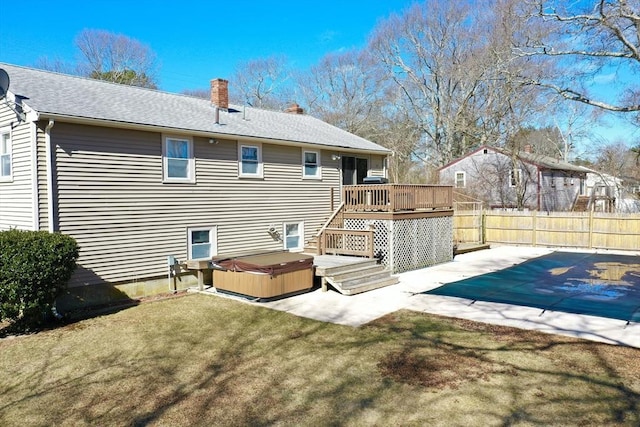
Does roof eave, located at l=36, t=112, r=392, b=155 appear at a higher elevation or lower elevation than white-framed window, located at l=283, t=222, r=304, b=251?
higher

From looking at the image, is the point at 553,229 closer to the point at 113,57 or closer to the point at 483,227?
the point at 483,227

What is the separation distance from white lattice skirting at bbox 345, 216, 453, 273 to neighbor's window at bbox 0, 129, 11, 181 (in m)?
9.22

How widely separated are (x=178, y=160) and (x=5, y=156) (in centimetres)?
386

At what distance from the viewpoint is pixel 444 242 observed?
15.4m

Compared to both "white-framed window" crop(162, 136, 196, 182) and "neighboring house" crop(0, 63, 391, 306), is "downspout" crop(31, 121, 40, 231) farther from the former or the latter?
A: "white-framed window" crop(162, 136, 196, 182)

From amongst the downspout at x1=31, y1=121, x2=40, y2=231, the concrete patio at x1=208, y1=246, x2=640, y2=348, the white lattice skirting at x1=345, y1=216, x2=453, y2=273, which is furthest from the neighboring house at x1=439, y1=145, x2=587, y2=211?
the downspout at x1=31, y1=121, x2=40, y2=231

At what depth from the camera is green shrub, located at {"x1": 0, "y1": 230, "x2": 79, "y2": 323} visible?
7527mm

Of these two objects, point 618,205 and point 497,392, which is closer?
point 497,392

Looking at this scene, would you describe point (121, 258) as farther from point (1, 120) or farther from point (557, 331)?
point (557, 331)

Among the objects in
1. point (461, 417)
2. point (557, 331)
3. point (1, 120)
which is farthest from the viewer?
point (1, 120)

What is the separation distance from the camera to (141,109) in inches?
456

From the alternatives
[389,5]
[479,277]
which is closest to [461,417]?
[479,277]

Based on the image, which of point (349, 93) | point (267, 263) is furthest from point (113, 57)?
point (267, 263)

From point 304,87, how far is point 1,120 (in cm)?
3197
